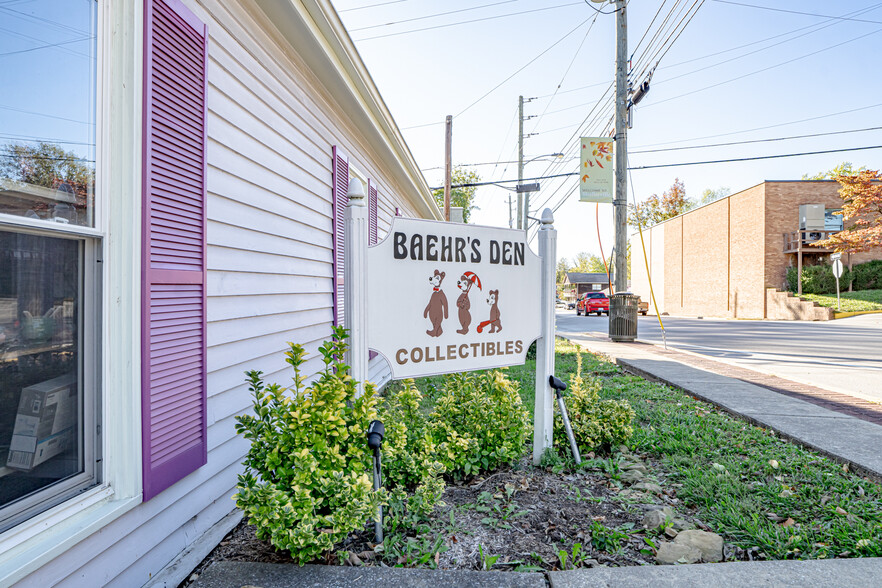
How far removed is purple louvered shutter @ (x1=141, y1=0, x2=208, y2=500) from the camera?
1993 millimetres

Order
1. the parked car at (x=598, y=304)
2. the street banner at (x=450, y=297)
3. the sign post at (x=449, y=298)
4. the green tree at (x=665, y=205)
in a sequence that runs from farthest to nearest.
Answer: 1. the green tree at (x=665, y=205)
2. the parked car at (x=598, y=304)
3. the street banner at (x=450, y=297)
4. the sign post at (x=449, y=298)

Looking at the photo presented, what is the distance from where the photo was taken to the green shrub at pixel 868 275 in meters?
24.4

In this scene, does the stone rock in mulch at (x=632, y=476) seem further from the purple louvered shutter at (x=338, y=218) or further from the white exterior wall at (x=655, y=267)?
the white exterior wall at (x=655, y=267)

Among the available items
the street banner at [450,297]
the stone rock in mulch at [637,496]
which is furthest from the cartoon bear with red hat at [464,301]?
the stone rock in mulch at [637,496]

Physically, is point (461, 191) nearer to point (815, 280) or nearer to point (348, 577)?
point (815, 280)

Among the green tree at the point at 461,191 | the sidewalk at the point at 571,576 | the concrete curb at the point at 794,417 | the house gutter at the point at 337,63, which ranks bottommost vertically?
the sidewalk at the point at 571,576

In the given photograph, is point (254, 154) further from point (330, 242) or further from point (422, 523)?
point (422, 523)

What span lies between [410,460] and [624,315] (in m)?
9.63

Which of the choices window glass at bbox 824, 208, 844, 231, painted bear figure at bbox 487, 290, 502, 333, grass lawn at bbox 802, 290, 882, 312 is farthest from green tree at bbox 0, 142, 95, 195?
window glass at bbox 824, 208, 844, 231

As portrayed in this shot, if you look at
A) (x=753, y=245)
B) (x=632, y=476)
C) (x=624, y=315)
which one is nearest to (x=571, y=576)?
(x=632, y=476)

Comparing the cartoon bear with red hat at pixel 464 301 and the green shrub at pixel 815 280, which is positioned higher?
the green shrub at pixel 815 280

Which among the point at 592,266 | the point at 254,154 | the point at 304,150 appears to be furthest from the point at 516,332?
the point at 592,266

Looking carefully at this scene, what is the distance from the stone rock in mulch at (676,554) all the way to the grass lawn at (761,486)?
12.2 inches

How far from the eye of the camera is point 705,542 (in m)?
2.21
